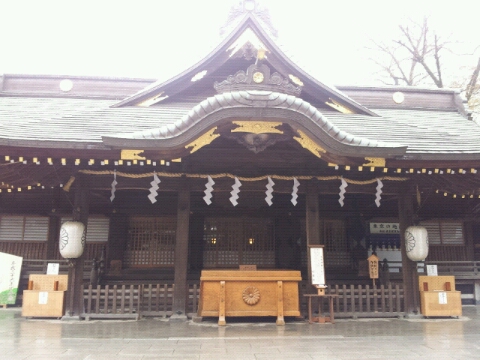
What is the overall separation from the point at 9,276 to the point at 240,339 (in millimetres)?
7808

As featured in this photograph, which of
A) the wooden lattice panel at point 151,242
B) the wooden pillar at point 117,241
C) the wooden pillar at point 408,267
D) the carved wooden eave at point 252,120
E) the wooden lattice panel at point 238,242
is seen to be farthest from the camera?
the wooden lattice panel at point 238,242

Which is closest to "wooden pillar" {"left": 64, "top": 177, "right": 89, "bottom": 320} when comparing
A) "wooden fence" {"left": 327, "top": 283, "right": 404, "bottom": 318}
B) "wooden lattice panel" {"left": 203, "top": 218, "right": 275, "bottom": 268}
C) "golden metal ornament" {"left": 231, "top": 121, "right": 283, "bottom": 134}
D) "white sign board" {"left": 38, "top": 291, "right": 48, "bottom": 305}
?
"white sign board" {"left": 38, "top": 291, "right": 48, "bottom": 305}

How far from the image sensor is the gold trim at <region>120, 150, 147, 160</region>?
26.4 feet

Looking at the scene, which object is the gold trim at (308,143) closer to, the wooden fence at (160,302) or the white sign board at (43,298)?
the wooden fence at (160,302)

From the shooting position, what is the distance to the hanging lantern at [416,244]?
927 cm

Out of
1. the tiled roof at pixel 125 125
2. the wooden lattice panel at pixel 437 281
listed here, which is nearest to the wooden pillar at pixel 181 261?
the tiled roof at pixel 125 125

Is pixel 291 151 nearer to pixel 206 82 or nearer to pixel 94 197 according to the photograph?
pixel 206 82

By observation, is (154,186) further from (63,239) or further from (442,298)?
(442,298)

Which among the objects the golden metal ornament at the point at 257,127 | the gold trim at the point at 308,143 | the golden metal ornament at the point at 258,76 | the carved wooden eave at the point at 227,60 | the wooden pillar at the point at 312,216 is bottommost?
the wooden pillar at the point at 312,216

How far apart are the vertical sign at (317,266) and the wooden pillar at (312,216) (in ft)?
1.34

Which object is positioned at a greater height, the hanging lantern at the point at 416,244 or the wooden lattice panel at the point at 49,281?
the hanging lantern at the point at 416,244

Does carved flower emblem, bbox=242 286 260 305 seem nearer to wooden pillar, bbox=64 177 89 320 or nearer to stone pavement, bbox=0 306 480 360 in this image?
stone pavement, bbox=0 306 480 360

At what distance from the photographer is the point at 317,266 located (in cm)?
862

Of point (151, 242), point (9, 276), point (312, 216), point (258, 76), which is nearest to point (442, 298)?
point (312, 216)
